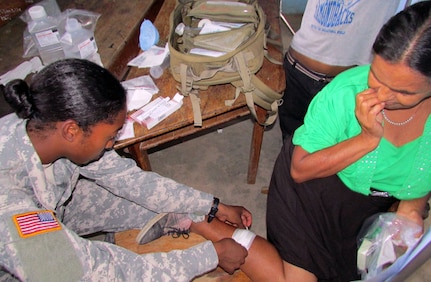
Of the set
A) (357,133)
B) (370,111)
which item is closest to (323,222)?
(357,133)

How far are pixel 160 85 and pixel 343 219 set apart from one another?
3.48ft

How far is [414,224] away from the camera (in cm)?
129

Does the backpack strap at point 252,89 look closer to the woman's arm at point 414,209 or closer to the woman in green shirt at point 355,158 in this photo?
the woman in green shirt at point 355,158

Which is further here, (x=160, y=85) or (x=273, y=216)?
(x=160, y=85)

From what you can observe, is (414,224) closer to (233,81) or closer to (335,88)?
(335,88)

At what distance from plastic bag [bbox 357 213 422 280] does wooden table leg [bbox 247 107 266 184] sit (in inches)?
30.3

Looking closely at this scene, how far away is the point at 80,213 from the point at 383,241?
127cm

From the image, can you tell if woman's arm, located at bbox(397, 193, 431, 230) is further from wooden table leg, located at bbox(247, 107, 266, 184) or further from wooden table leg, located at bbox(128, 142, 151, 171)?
wooden table leg, located at bbox(128, 142, 151, 171)

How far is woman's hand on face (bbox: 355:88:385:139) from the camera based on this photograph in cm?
109

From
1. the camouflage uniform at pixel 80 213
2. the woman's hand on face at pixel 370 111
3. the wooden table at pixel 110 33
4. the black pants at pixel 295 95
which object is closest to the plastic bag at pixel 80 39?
the wooden table at pixel 110 33

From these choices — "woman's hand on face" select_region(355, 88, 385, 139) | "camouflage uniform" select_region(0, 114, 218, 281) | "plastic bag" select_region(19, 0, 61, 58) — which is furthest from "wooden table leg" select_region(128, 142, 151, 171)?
"woman's hand on face" select_region(355, 88, 385, 139)

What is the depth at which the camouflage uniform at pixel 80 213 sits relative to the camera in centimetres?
97

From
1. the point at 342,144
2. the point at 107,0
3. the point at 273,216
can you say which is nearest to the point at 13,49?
the point at 107,0

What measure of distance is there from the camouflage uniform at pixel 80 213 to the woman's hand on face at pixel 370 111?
716mm
